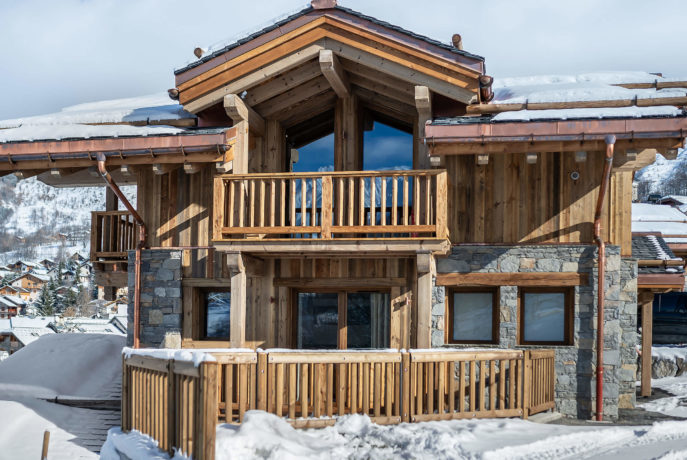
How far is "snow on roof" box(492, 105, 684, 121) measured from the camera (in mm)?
9727

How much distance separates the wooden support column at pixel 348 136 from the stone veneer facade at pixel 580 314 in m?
2.30

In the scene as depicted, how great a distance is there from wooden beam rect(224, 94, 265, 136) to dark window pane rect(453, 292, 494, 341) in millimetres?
4544

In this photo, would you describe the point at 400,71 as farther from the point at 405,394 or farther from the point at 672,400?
the point at 672,400

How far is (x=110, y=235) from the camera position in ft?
45.3

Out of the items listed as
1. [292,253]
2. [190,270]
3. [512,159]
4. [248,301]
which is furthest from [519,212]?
[190,270]

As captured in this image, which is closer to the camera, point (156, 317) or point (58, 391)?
point (156, 317)

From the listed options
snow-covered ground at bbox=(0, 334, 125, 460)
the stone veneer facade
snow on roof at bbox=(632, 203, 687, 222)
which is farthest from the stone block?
snow on roof at bbox=(632, 203, 687, 222)

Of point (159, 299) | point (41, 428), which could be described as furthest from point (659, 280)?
point (41, 428)

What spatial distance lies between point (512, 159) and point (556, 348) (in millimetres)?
3128

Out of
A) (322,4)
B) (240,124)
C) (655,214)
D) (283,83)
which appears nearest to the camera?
(322,4)

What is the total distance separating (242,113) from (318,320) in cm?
375

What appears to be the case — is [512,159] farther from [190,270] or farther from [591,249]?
[190,270]

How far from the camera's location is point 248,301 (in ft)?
→ 37.3

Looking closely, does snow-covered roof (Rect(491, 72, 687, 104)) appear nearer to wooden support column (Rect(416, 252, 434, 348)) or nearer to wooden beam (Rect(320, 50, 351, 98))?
wooden beam (Rect(320, 50, 351, 98))
